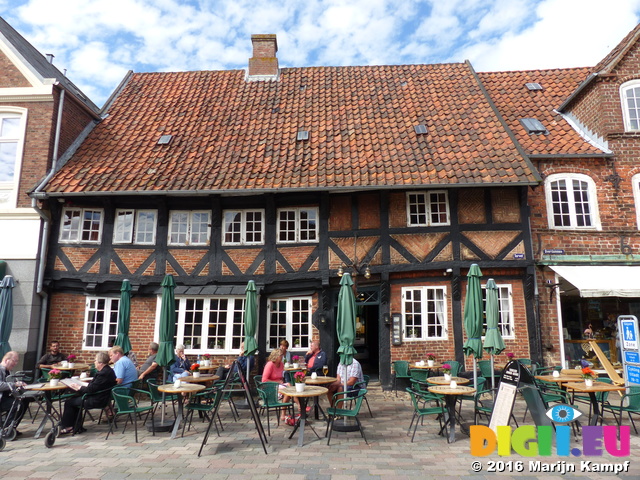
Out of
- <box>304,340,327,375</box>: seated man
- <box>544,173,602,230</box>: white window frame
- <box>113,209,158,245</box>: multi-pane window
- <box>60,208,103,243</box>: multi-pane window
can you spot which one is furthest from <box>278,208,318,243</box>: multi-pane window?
<box>544,173,602,230</box>: white window frame

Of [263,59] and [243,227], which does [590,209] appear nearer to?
[243,227]

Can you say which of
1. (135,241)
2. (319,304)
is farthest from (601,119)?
(135,241)

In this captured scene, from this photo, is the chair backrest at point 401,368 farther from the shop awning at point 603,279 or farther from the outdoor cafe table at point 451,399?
the shop awning at point 603,279

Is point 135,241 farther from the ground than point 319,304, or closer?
farther from the ground

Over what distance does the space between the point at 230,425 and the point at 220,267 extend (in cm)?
495

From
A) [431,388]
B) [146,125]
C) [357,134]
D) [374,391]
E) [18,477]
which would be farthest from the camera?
[146,125]

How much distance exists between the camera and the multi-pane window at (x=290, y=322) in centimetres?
1192

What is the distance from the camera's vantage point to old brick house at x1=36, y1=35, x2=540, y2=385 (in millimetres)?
11344

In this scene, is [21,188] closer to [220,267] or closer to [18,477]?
[220,267]

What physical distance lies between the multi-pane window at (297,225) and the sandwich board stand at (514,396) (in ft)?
21.2

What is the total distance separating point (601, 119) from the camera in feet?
40.4

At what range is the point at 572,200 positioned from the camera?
39.1 feet

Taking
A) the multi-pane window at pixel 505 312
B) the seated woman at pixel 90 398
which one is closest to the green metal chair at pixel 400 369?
the multi-pane window at pixel 505 312

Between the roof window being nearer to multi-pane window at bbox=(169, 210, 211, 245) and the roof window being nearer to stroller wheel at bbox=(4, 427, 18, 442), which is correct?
multi-pane window at bbox=(169, 210, 211, 245)
